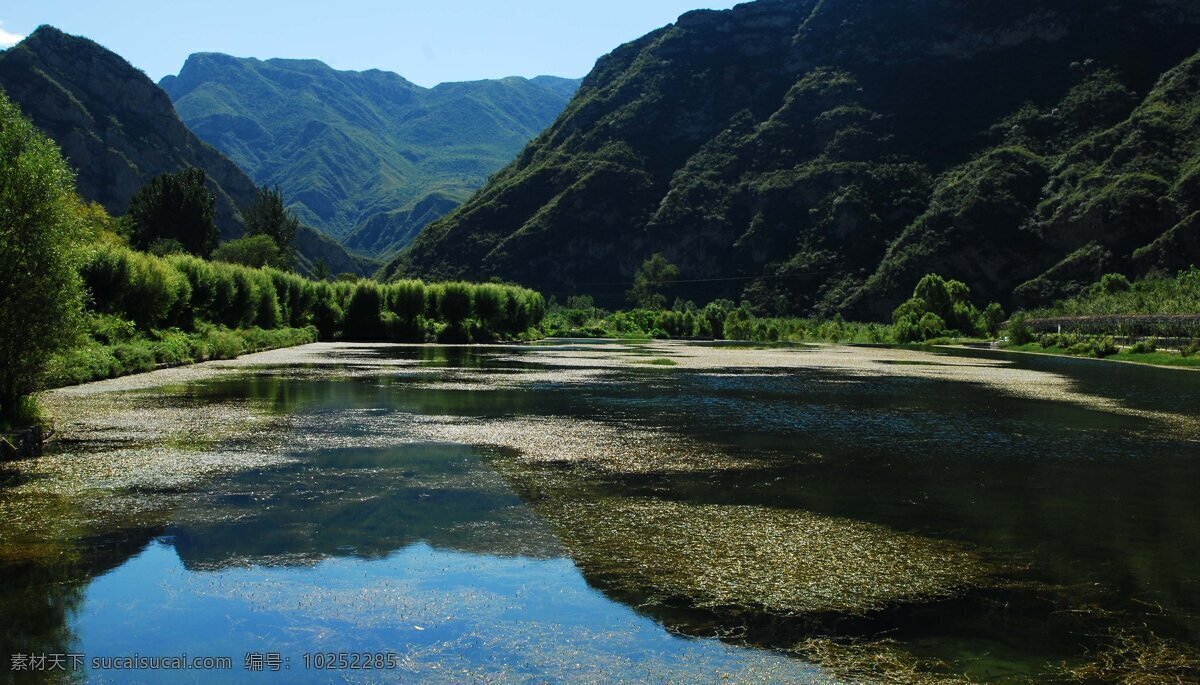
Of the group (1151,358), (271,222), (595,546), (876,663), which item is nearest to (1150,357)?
(1151,358)

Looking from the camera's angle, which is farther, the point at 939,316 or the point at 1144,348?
the point at 939,316

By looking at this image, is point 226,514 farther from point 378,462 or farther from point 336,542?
point 378,462

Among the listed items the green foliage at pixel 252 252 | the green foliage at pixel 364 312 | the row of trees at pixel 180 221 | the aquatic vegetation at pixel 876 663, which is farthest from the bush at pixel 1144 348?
the green foliage at pixel 252 252

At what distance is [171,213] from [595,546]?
121 m

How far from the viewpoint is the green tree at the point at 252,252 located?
12912 cm

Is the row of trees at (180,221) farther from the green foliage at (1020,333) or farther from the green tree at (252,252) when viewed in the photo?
the green foliage at (1020,333)

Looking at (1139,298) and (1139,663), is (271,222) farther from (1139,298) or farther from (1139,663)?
(1139,663)

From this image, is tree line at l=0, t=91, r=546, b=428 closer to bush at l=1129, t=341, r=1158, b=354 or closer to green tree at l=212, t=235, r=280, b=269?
green tree at l=212, t=235, r=280, b=269

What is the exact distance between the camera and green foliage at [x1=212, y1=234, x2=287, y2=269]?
129 meters

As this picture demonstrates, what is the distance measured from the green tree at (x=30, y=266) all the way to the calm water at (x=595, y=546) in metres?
2.26

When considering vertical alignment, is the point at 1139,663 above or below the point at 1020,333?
above

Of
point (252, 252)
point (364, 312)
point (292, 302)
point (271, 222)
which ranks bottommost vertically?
point (364, 312)

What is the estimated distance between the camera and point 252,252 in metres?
130

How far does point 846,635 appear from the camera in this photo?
369 inches
